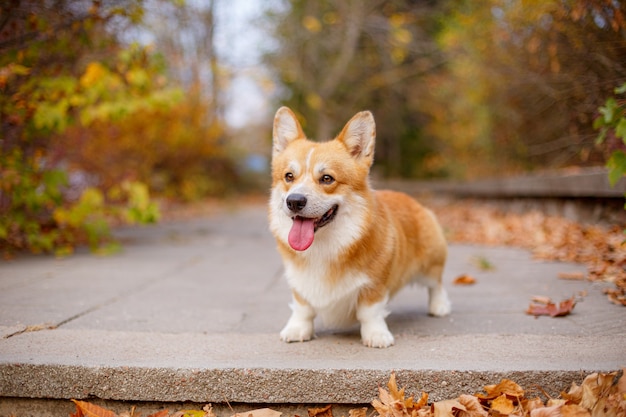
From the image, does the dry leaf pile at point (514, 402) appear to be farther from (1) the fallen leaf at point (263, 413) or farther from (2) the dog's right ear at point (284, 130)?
(2) the dog's right ear at point (284, 130)

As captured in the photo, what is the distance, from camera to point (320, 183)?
280cm

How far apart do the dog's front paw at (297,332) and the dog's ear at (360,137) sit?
950mm

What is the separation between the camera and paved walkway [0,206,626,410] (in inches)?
89.4

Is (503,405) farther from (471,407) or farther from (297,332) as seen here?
(297,332)

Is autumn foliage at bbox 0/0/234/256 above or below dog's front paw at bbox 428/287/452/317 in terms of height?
above

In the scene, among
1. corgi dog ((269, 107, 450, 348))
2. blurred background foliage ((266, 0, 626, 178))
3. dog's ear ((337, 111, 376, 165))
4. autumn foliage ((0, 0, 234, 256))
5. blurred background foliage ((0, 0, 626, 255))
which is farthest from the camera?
blurred background foliage ((266, 0, 626, 178))

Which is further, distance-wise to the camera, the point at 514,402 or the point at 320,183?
the point at 320,183

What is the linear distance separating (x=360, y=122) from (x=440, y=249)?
1.00 metres

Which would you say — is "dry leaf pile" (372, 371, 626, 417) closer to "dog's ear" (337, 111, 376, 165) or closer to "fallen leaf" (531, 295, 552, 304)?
"fallen leaf" (531, 295, 552, 304)

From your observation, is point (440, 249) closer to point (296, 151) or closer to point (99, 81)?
point (296, 151)

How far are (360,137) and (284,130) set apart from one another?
0.47 m

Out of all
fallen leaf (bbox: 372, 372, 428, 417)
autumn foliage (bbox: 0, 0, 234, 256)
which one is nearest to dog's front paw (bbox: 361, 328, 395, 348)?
fallen leaf (bbox: 372, 372, 428, 417)

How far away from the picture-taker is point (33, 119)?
5246 mm

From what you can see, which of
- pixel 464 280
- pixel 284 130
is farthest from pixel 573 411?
pixel 464 280
